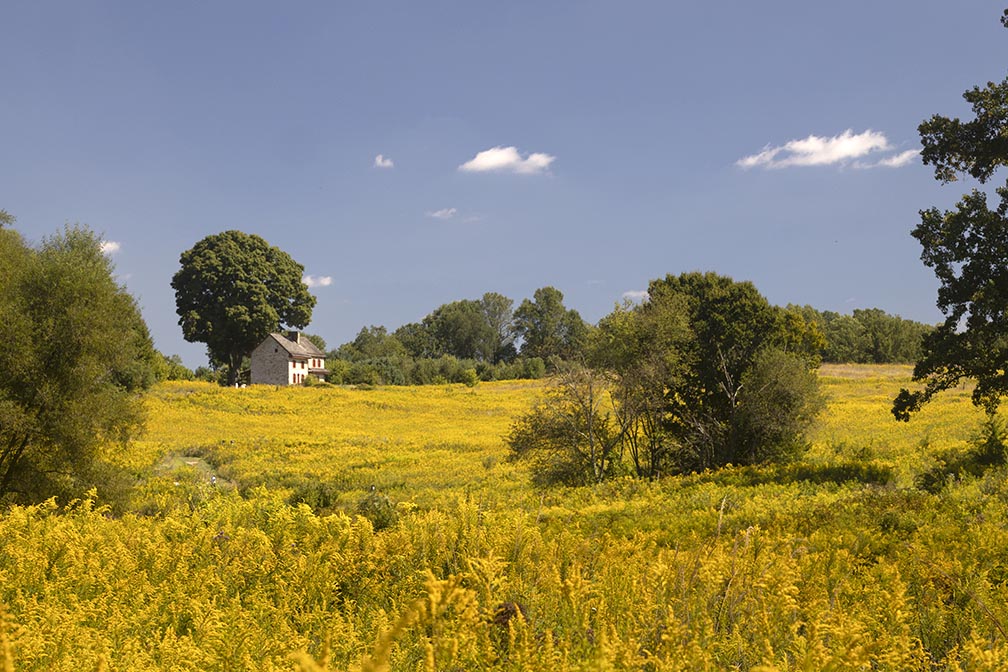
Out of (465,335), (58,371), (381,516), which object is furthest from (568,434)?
(465,335)

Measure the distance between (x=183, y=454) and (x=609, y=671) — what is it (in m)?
33.7

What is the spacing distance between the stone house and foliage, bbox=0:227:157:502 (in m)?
56.7

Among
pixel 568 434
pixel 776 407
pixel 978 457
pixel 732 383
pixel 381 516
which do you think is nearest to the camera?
pixel 381 516

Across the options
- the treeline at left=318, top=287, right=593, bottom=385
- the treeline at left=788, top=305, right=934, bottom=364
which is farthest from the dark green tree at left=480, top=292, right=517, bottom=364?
the treeline at left=788, top=305, right=934, bottom=364

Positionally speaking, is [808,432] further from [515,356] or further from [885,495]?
[515,356]

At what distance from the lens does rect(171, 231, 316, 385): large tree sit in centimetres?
7231

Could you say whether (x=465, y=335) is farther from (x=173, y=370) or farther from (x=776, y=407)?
(x=776, y=407)

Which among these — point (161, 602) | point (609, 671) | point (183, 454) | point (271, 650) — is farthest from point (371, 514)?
point (183, 454)

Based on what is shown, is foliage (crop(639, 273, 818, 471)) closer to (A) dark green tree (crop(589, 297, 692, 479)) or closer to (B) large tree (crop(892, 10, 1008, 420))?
(A) dark green tree (crop(589, 297, 692, 479))

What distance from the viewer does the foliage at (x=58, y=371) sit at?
51.4 feet

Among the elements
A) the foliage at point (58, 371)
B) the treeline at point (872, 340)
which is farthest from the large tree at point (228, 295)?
the treeline at point (872, 340)

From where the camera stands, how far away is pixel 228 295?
73562mm

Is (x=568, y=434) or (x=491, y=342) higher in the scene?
(x=491, y=342)

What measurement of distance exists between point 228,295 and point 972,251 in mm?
69562
